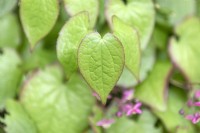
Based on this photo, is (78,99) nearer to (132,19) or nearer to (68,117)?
(68,117)

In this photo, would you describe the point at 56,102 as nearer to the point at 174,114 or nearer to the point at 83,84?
the point at 83,84

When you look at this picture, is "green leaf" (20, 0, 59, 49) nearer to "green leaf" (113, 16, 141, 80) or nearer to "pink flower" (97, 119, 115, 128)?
"green leaf" (113, 16, 141, 80)

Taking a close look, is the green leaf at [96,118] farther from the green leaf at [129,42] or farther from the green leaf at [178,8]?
the green leaf at [178,8]

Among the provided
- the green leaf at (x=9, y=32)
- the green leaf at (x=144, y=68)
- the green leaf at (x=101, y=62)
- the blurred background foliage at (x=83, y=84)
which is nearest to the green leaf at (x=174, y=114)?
the blurred background foliage at (x=83, y=84)

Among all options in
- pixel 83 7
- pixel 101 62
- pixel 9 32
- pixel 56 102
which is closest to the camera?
pixel 101 62

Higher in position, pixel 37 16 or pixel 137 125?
pixel 37 16

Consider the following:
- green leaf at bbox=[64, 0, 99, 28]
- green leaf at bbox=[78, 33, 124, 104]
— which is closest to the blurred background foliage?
green leaf at bbox=[64, 0, 99, 28]

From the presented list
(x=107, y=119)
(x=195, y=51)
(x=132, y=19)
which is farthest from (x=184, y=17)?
(x=107, y=119)

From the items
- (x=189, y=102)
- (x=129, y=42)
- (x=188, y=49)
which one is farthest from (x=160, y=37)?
(x=129, y=42)
